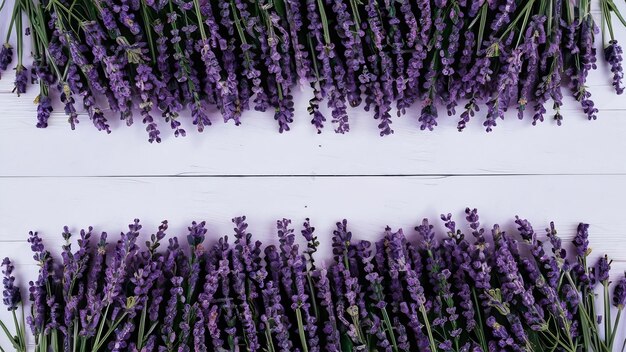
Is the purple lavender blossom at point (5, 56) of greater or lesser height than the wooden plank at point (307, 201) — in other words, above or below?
above

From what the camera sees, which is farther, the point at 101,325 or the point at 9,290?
the point at 9,290

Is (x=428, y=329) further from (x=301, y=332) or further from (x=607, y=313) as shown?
(x=607, y=313)

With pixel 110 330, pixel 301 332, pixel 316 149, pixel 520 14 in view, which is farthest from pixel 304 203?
pixel 520 14

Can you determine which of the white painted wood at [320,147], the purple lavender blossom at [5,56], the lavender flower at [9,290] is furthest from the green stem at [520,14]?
the lavender flower at [9,290]

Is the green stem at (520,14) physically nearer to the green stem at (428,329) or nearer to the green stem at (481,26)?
the green stem at (481,26)

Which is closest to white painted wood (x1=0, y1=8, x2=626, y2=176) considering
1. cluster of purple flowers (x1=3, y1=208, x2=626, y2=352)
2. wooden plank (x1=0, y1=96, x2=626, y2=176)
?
wooden plank (x1=0, y1=96, x2=626, y2=176)

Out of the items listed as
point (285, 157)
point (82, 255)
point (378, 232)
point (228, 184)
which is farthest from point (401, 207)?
point (82, 255)

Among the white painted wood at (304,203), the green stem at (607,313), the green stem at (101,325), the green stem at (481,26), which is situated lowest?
the green stem at (607,313)
